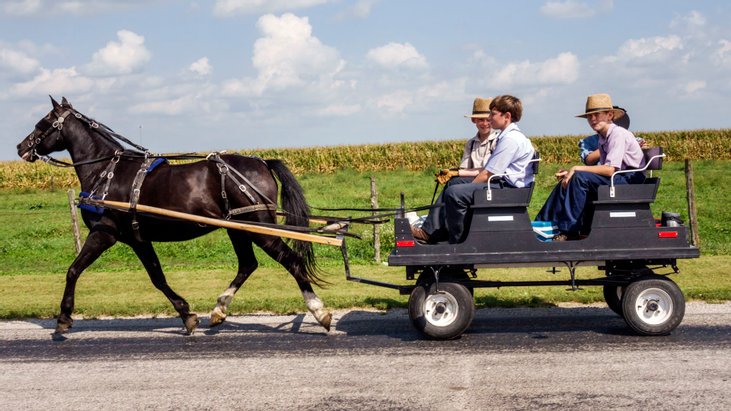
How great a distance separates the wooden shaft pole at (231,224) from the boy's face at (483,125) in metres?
2.02

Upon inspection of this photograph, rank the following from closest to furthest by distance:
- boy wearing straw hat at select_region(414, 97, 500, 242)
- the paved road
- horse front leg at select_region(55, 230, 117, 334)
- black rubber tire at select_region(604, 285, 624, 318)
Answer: the paved road < boy wearing straw hat at select_region(414, 97, 500, 242) < black rubber tire at select_region(604, 285, 624, 318) < horse front leg at select_region(55, 230, 117, 334)

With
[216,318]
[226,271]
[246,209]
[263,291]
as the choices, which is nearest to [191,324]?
[216,318]

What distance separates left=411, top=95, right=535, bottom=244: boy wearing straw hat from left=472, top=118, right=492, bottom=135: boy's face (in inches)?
33.1

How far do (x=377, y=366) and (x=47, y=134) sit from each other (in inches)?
198

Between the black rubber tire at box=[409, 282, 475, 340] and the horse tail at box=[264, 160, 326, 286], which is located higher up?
the horse tail at box=[264, 160, 326, 286]

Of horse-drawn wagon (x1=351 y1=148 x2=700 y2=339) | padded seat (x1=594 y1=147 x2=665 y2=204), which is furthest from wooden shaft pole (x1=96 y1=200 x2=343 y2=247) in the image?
padded seat (x1=594 y1=147 x2=665 y2=204)

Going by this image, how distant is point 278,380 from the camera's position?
252 inches

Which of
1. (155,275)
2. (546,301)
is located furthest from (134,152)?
(546,301)

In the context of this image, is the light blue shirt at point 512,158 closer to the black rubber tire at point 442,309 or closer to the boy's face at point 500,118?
the boy's face at point 500,118

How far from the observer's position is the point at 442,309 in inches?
305

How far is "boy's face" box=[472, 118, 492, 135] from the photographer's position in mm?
8719

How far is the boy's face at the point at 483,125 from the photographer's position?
8.72m

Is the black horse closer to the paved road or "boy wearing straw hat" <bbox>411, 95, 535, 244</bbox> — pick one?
the paved road

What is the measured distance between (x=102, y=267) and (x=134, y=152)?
7635mm
